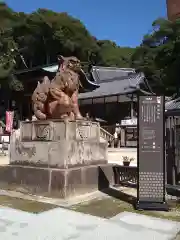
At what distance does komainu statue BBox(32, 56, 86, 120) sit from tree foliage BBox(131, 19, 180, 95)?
61.1ft

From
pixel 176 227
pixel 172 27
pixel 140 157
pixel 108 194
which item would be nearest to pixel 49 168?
pixel 108 194

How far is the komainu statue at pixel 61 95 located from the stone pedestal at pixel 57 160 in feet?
1.04

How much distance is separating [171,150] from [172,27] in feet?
74.9

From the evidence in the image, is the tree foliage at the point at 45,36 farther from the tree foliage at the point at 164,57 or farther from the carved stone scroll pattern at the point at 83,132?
the carved stone scroll pattern at the point at 83,132

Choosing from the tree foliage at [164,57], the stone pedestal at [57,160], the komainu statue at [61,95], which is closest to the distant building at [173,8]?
the tree foliage at [164,57]

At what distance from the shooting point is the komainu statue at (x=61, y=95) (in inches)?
268

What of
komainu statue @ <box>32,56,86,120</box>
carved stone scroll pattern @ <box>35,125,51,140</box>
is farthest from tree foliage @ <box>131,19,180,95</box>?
carved stone scroll pattern @ <box>35,125,51,140</box>

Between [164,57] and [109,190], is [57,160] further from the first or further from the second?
[164,57]

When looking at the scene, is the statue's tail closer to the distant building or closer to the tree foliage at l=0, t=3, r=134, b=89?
the tree foliage at l=0, t=3, r=134, b=89

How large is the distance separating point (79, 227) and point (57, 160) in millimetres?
2268

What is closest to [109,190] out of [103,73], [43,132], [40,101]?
[43,132]

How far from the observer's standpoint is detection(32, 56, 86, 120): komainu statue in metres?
6.80

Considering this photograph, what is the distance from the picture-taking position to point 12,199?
617 centimetres

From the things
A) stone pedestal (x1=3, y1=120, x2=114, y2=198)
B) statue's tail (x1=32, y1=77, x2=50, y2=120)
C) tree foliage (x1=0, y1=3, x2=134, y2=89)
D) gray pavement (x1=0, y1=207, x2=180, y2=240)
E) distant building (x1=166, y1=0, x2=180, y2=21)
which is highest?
distant building (x1=166, y1=0, x2=180, y2=21)
